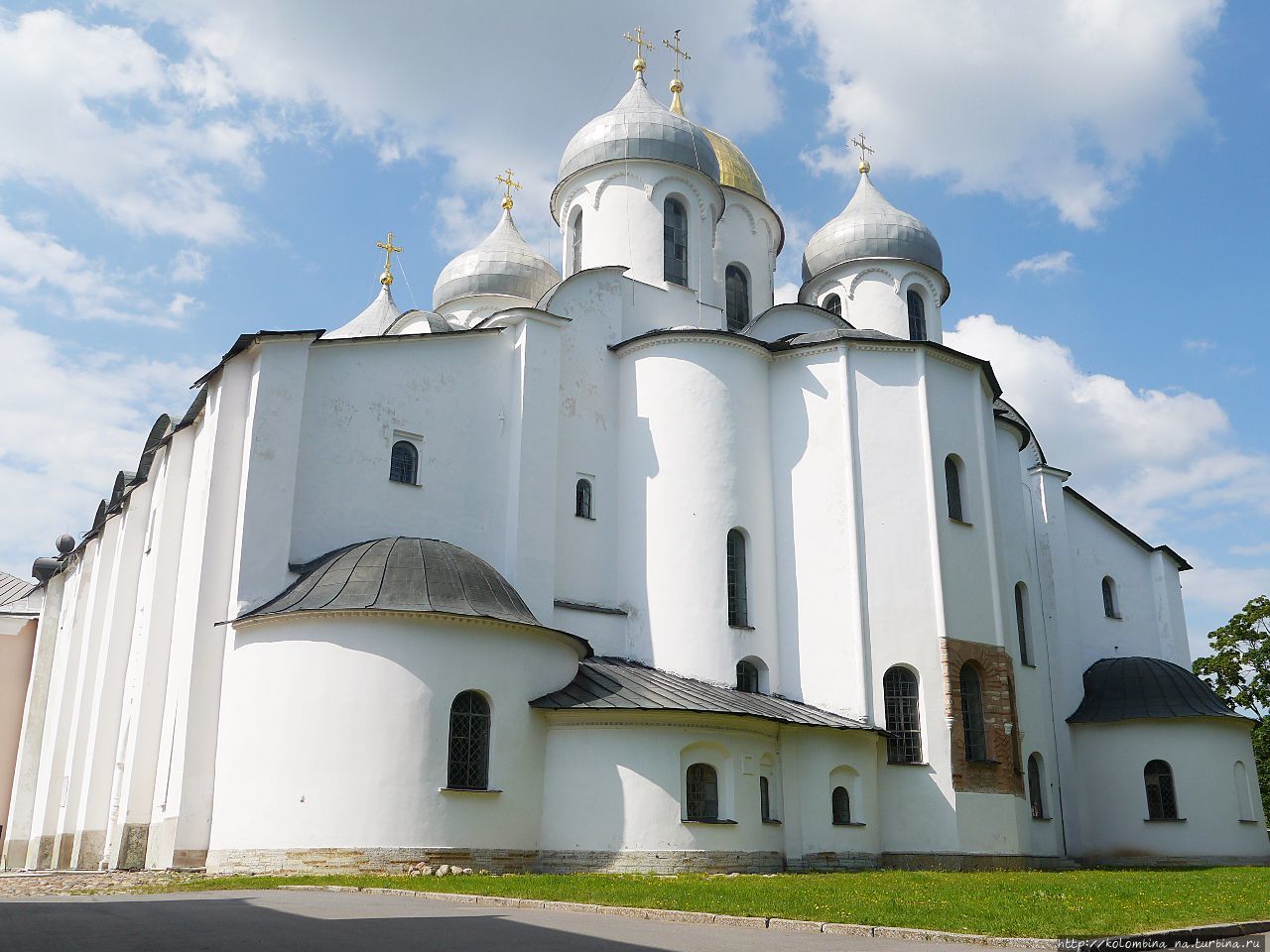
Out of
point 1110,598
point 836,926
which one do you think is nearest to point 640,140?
point 1110,598

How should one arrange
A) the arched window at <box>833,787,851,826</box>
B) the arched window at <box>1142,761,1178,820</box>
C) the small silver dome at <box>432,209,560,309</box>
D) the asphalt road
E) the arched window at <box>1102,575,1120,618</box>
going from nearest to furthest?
the asphalt road
the arched window at <box>833,787,851,826</box>
the arched window at <box>1142,761,1178,820</box>
the arched window at <box>1102,575,1120,618</box>
the small silver dome at <box>432,209,560,309</box>

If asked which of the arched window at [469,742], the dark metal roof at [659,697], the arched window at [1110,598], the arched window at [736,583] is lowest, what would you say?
the arched window at [469,742]

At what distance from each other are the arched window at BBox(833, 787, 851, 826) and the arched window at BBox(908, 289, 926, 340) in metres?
14.1

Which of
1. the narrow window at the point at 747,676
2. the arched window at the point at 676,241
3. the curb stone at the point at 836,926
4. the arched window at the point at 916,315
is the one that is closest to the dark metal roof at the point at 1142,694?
the narrow window at the point at 747,676

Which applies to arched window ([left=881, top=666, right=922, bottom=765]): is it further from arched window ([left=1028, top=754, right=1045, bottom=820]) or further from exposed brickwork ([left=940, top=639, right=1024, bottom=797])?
arched window ([left=1028, top=754, right=1045, bottom=820])

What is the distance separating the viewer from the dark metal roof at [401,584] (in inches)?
673

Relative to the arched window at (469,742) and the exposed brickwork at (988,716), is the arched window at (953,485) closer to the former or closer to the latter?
the exposed brickwork at (988,716)

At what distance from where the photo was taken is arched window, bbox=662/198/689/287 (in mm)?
26312

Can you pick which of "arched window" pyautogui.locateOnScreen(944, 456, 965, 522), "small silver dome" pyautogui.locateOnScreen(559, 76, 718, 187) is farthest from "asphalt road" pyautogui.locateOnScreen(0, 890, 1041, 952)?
"small silver dome" pyautogui.locateOnScreen(559, 76, 718, 187)

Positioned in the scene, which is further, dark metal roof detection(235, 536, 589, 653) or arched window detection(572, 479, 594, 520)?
arched window detection(572, 479, 594, 520)

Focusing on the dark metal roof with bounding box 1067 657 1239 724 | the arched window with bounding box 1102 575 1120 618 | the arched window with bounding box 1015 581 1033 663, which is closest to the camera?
the arched window with bounding box 1015 581 1033 663

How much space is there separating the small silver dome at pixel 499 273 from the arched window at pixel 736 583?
12184 millimetres

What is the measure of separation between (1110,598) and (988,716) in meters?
9.53

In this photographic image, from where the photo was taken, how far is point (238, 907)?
10.6 metres
